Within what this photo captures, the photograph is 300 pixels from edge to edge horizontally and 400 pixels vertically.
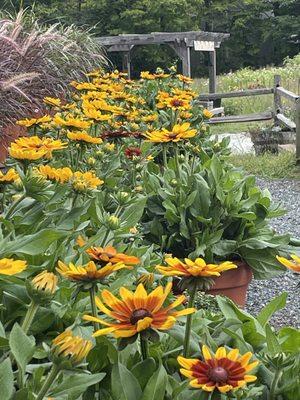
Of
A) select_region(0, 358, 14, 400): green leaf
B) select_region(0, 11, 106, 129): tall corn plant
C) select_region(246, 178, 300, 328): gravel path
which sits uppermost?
select_region(0, 358, 14, 400): green leaf

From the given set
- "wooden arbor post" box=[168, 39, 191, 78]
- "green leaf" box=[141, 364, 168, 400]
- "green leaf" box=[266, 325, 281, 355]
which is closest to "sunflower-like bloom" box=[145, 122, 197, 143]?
"green leaf" box=[266, 325, 281, 355]

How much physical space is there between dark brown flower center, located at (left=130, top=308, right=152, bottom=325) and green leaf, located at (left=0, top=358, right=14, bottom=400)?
16cm

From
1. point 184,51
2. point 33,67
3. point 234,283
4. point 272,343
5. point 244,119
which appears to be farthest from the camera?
point 184,51

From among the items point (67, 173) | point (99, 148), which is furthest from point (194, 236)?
point (67, 173)

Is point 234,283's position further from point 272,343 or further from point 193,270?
point 193,270

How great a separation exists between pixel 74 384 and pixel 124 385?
0.32 feet

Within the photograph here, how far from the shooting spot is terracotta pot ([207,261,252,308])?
281cm

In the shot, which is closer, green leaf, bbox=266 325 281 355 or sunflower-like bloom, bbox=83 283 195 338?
sunflower-like bloom, bbox=83 283 195 338

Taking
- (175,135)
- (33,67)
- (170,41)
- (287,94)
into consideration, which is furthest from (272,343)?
(170,41)

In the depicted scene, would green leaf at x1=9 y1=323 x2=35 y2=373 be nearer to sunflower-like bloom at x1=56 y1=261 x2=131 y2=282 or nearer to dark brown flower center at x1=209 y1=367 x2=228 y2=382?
sunflower-like bloom at x1=56 y1=261 x2=131 y2=282

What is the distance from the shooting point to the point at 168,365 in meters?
1.14

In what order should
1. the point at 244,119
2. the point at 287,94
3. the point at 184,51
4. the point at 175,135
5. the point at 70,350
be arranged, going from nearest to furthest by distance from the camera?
the point at 70,350 < the point at 175,135 < the point at 287,94 < the point at 244,119 < the point at 184,51

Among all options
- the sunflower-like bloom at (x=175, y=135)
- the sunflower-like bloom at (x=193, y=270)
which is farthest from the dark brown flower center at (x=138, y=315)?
the sunflower-like bloom at (x=175, y=135)

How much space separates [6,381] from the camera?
856mm
